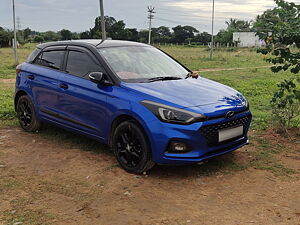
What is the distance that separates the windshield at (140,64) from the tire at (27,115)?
187cm

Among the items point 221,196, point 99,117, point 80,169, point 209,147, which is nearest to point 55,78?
point 99,117

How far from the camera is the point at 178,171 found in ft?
14.8

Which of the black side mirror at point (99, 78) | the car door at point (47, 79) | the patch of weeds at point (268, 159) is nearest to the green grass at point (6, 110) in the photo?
the car door at point (47, 79)

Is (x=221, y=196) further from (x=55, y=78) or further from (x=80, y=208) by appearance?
(x=55, y=78)

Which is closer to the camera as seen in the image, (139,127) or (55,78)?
(139,127)

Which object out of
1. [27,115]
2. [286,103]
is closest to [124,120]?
[27,115]

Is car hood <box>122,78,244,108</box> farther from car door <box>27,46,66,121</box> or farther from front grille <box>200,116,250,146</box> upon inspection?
car door <box>27,46,66,121</box>

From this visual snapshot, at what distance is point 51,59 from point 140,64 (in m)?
1.61

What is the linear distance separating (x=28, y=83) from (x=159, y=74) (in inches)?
93.4

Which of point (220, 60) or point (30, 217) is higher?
point (220, 60)

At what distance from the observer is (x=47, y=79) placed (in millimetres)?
5543

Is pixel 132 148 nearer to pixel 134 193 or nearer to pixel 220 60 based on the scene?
pixel 134 193

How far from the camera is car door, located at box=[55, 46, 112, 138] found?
4.71 metres

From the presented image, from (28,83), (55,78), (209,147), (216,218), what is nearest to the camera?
(216,218)
